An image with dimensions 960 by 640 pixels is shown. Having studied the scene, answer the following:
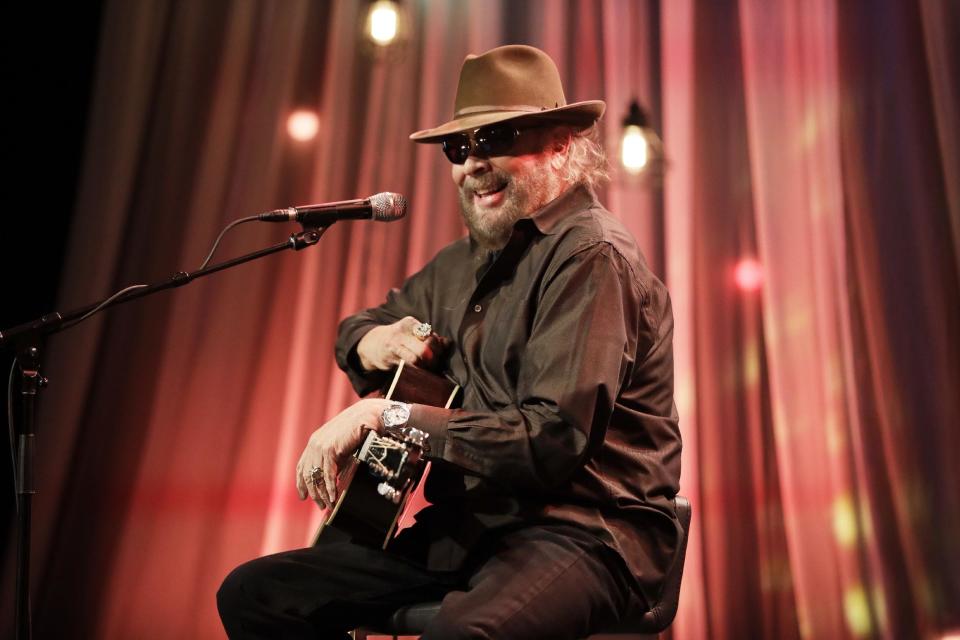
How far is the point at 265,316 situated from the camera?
13.4ft

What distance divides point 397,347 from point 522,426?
62 cm

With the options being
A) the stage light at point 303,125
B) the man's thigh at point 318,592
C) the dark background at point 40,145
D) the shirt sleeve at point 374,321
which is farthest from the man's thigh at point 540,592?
the stage light at point 303,125

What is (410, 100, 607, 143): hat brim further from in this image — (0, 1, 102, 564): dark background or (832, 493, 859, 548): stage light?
(0, 1, 102, 564): dark background

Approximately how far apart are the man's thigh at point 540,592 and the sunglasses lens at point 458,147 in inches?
40.5

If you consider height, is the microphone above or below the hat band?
below

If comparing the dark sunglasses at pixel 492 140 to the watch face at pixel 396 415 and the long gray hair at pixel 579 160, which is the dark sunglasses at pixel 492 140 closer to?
the long gray hair at pixel 579 160

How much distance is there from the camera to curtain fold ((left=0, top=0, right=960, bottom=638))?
11.7 ft

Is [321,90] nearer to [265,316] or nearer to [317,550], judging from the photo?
[265,316]

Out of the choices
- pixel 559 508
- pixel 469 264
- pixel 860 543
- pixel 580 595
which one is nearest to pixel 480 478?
pixel 559 508

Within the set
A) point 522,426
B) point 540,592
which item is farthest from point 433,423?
point 540,592

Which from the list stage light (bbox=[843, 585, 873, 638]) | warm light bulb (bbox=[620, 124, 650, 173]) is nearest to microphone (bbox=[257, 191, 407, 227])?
warm light bulb (bbox=[620, 124, 650, 173])

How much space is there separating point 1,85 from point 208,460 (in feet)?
5.86

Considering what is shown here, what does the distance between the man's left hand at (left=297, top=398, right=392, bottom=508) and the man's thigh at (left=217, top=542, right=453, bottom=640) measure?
0.24 metres

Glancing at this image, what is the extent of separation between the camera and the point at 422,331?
2.34 meters
